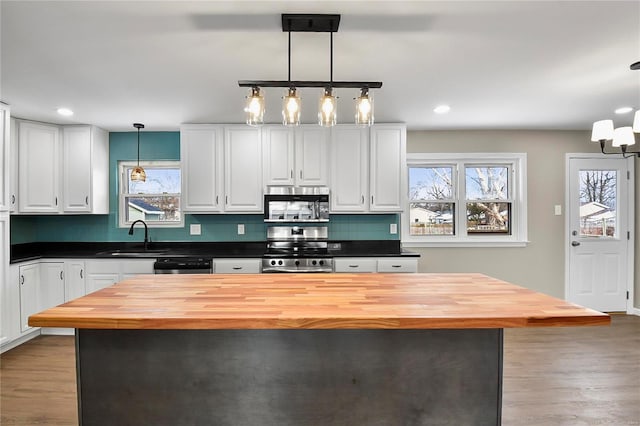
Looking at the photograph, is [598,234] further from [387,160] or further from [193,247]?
[193,247]

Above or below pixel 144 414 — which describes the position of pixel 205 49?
above

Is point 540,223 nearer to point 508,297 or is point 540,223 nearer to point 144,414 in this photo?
point 508,297

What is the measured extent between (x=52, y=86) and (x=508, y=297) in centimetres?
358

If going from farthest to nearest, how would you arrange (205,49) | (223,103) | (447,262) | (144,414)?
(447,262)
(223,103)
(205,49)
(144,414)

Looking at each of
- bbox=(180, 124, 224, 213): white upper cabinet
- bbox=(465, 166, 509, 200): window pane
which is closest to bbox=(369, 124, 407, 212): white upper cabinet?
bbox=(465, 166, 509, 200): window pane

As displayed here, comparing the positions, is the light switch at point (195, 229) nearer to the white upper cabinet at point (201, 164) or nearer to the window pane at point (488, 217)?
the white upper cabinet at point (201, 164)

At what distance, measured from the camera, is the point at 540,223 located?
180 inches

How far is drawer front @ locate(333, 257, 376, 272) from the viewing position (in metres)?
3.86

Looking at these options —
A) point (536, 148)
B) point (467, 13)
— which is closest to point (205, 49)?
point (467, 13)

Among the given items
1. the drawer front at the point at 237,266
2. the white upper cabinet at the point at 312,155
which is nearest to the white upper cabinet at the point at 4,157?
the drawer front at the point at 237,266

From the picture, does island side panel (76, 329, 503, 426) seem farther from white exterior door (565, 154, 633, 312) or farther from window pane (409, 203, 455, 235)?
white exterior door (565, 154, 633, 312)

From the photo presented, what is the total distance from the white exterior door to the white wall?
110mm

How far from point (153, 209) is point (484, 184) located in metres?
4.23

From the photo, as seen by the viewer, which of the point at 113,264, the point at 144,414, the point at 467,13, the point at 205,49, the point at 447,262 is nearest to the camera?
the point at 144,414
